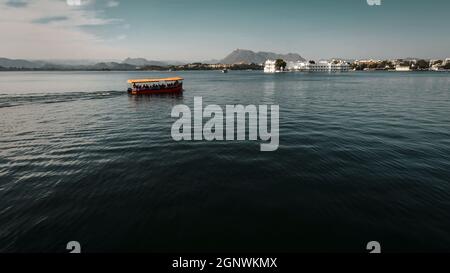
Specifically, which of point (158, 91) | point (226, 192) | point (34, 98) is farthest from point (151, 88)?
point (226, 192)

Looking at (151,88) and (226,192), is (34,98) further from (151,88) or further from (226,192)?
(226,192)

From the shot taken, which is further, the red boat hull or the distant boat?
the red boat hull

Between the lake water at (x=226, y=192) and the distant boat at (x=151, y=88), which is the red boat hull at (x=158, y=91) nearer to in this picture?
the distant boat at (x=151, y=88)

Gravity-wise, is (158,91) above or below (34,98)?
above

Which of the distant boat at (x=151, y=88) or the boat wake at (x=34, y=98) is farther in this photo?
the distant boat at (x=151, y=88)

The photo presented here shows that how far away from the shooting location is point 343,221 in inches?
496

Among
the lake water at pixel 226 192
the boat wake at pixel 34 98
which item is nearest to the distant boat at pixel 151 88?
the boat wake at pixel 34 98

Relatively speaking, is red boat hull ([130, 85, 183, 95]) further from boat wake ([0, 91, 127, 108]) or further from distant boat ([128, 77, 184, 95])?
boat wake ([0, 91, 127, 108])

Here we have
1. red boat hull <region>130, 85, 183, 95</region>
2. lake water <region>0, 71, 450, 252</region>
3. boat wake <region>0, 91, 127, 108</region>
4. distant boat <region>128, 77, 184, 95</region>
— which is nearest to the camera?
lake water <region>0, 71, 450, 252</region>

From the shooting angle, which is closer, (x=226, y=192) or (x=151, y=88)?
(x=226, y=192)

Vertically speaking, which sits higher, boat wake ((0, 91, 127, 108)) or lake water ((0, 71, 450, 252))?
boat wake ((0, 91, 127, 108))

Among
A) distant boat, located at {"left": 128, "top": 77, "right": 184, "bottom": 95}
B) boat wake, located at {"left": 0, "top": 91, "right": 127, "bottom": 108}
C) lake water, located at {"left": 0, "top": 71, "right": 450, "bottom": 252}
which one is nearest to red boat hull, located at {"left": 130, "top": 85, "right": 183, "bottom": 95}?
distant boat, located at {"left": 128, "top": 77, "right": 184, "bottom": 95}

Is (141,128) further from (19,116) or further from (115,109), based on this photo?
(19,116)

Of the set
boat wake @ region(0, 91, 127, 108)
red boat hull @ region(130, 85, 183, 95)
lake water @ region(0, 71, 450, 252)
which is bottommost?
lake water @ region(0, 71, 450, 252)
